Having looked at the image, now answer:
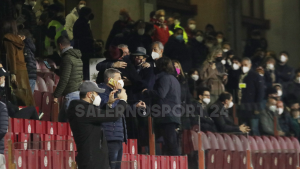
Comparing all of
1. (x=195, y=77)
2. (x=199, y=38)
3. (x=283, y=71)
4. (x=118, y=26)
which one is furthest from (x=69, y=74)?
(x=283, y=71)

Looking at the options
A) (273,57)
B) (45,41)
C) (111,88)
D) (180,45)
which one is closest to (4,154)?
(111,88)

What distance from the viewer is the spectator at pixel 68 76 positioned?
892 cm

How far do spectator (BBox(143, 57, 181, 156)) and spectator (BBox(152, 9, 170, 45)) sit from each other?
12.0ft

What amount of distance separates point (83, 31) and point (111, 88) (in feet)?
14.5

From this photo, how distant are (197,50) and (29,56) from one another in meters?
4.19

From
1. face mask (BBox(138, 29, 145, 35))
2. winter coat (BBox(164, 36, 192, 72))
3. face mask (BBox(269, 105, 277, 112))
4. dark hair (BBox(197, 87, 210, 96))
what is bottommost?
face mask (BBox(269, 105, 277, 112))

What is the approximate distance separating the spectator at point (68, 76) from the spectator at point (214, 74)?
2.51 m

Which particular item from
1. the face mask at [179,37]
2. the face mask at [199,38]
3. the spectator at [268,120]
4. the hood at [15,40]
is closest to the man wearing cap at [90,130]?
the hood at [15,40]

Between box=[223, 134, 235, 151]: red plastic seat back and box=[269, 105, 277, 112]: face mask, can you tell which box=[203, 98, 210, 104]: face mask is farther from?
box=[269, 105, 277, 112]: face mask

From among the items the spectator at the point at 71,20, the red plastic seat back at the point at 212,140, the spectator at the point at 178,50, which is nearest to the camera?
the red plastic seat back at the point at 212,140

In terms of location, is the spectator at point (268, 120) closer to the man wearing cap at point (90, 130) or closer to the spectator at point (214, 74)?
the spectator at point (214, 74)

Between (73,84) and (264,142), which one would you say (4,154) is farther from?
(264,142)

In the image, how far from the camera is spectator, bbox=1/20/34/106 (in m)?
9.29

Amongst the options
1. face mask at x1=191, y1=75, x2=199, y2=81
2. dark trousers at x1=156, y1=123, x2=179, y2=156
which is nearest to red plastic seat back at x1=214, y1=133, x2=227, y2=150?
dark trousers at x1=156, y1=123, x2=179, y2=156
